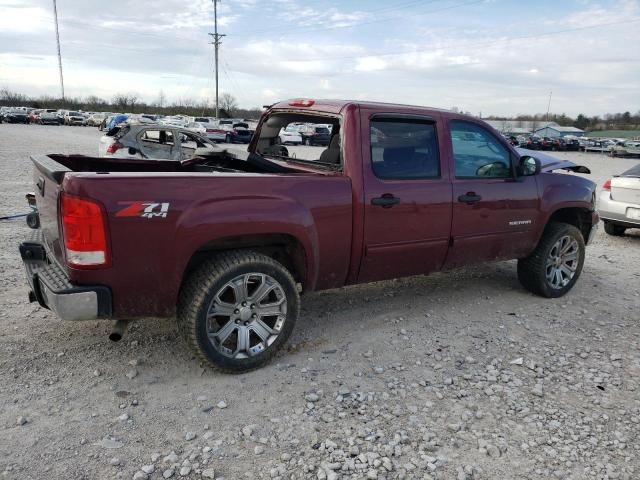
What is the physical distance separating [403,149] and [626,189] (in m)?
5.91

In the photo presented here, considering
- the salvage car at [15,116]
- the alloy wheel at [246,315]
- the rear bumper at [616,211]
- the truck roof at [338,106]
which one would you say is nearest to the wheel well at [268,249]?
the alloy wheel at [246,315]

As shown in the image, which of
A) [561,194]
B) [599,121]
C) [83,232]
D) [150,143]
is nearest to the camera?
[83,232]

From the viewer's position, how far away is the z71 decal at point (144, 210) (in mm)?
2953

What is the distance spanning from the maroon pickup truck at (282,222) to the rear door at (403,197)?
0.04 ft

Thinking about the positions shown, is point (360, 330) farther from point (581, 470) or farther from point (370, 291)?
point (581, 470)

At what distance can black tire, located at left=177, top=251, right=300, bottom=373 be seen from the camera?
10.8 feet

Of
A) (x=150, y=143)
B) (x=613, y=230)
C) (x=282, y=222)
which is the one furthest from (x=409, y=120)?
(x=150, y=143)

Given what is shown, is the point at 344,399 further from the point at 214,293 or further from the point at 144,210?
the point at 144,210

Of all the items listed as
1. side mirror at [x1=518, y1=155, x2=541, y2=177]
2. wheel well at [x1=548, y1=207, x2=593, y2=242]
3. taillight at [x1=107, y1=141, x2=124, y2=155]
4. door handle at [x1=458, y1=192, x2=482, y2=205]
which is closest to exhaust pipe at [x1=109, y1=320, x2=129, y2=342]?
door handle at [x1=458, y1=192, x2=482, y2=205]

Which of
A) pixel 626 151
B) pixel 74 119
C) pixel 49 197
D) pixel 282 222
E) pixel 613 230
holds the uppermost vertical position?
pixel 49 197

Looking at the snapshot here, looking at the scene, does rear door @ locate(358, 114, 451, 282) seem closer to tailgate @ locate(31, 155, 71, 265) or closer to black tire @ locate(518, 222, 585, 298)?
black tire @ locate(518, 222, 585, 298)

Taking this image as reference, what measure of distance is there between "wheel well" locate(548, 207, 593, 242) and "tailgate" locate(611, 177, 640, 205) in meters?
3.25

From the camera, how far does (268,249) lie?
380 centimetres

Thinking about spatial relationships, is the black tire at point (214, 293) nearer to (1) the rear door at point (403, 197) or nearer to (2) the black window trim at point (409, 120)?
(1) the rear door at point (403, 197)
